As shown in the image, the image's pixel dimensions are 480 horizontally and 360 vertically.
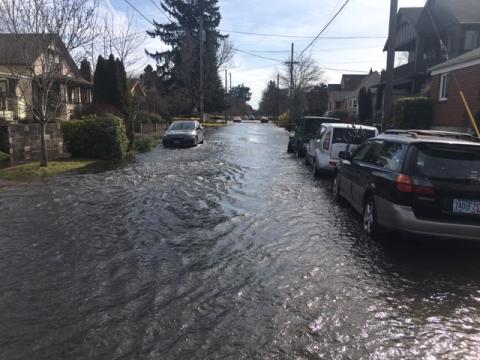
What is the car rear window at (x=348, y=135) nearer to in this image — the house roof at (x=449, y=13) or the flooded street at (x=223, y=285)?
the flooded street at (x=223, y=285)

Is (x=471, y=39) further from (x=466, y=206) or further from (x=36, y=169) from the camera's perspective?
(x=466, y=206)

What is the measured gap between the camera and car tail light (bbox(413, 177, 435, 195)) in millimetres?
5824

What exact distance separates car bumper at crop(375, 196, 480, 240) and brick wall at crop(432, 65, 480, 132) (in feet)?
48.6

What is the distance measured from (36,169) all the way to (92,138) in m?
3.79

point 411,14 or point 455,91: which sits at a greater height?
point 411,14

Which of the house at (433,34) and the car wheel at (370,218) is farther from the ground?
the house at (433,34)

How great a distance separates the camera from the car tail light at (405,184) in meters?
5.94

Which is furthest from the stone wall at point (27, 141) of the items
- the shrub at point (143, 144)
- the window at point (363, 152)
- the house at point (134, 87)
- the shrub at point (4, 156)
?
the window at point (363, 152)

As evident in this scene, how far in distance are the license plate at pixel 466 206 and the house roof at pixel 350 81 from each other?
81399mm

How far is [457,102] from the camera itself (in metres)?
20.6

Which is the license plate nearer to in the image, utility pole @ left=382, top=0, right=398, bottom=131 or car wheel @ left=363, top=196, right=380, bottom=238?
car wheel @ left=363, top=196, right=380, bottom=238

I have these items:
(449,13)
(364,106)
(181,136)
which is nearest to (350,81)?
(364,106)

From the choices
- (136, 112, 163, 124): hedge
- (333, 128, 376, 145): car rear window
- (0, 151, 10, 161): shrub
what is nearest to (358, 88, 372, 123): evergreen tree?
(136, 112, 163, 124): hedge

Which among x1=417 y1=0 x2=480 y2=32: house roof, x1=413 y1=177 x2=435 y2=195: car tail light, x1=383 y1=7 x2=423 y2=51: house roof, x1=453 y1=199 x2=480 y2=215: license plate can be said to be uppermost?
x1=383 y1=7 x2=423 y2=51: house roof
